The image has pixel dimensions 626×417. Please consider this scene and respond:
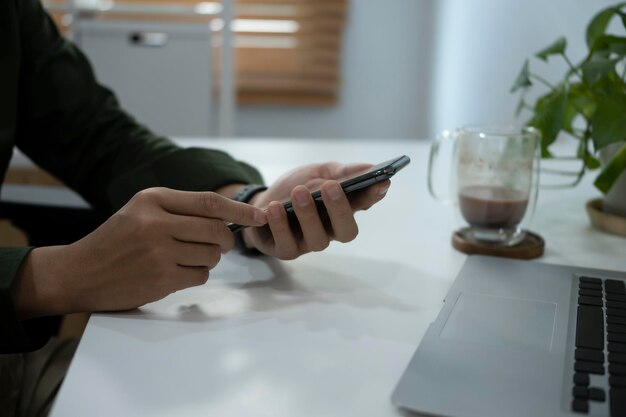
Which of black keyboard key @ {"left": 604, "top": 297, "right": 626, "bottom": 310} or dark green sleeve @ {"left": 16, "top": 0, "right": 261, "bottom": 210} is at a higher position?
dark green sleeve @ {"left": 16, "top": 0, "right": 261, "bottom": 210}

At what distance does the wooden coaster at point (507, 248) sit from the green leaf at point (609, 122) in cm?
12

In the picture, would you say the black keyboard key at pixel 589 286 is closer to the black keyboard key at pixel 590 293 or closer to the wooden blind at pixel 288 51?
the black keyboard key at pixel 590 293

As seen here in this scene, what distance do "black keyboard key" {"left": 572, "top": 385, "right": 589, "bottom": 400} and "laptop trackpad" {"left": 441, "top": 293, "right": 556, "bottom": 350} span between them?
0.07 metres

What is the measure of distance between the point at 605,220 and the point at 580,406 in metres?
0.53

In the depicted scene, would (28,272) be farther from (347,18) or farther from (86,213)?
(347,18)

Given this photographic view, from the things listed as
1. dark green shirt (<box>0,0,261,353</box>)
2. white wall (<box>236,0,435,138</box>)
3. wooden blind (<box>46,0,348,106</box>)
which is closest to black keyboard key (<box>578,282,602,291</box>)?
dark green shirt (<box>0,0,261,353</box>)

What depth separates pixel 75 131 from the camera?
1.05 metres

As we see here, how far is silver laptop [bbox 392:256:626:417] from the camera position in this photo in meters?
0.47

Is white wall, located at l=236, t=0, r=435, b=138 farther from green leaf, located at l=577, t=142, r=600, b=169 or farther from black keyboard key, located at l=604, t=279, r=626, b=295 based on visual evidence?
black keyboard key, located at l=604, t=279, r=626, b=295

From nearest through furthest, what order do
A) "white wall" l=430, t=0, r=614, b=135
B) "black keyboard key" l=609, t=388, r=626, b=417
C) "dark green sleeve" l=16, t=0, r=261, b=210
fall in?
"black keyboard key" l=609, t=388, r=626, b=417, "dark green sleeve" l=16, t=0, r=261, b=210, "white wall" l=430, t=0, r=614, b=135

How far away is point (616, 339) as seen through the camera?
0.56 meters

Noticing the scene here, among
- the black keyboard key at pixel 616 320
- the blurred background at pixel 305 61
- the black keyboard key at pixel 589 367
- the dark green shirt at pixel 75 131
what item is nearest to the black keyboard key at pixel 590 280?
the black keyboard key at pixel 616 320

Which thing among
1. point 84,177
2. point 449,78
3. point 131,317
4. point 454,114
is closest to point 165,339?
point 131,317

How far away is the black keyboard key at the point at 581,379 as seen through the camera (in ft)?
1.62
